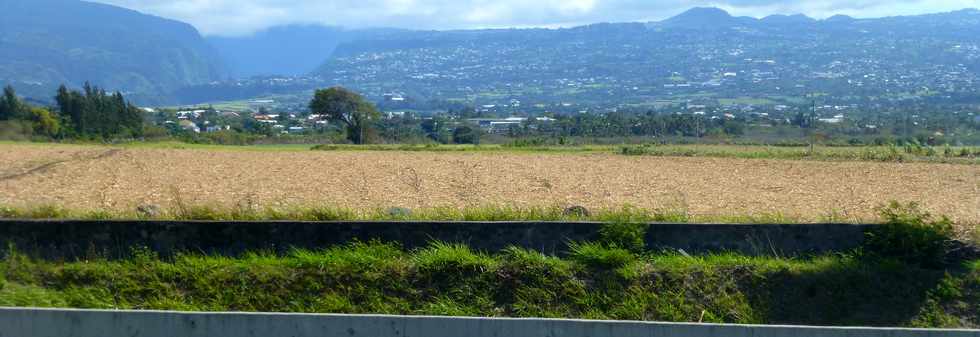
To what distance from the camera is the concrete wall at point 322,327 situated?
841cm

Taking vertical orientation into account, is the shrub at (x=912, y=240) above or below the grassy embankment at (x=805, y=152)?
above

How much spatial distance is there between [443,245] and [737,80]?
5022 inches

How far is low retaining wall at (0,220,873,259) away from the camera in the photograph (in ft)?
40.4

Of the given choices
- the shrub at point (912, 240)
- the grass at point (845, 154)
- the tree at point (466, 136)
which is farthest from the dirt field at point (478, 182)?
the tree at point (466, 136)

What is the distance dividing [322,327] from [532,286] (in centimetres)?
323

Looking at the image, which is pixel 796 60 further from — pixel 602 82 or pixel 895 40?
pixel 602 82

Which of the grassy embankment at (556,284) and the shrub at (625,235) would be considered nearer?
the grassy embankment at (556,284)

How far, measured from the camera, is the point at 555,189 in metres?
24.1

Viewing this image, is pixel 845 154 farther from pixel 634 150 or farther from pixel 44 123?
pixel 44 123

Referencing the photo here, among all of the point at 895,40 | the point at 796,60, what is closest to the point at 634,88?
the point at 796,60

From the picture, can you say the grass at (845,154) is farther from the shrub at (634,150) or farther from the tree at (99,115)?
the tree at (99,115)

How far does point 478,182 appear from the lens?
84.1 ft

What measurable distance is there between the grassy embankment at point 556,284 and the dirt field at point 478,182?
5.37 meters

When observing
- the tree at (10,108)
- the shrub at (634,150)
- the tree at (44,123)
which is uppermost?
the tree at (10,108)
